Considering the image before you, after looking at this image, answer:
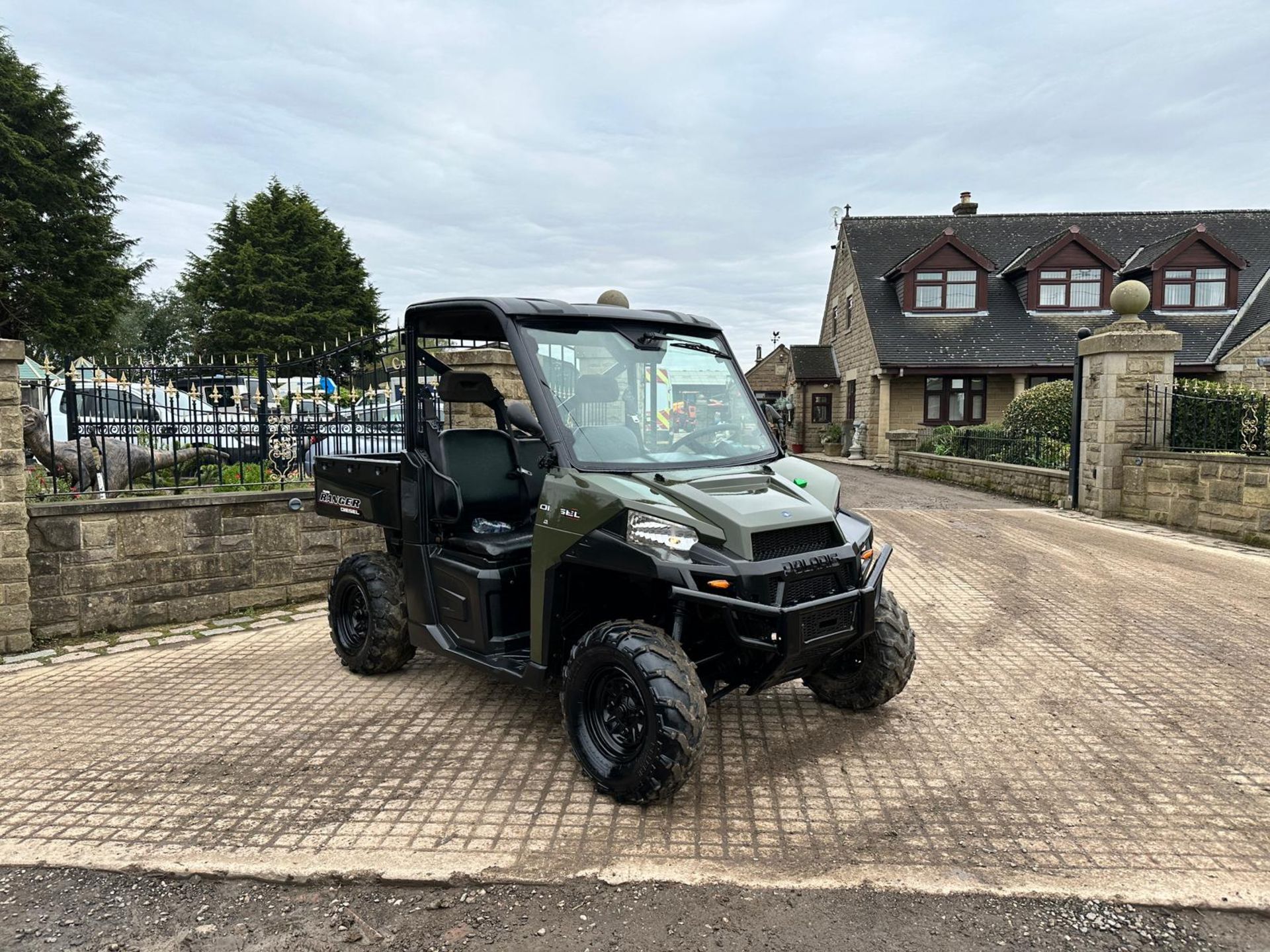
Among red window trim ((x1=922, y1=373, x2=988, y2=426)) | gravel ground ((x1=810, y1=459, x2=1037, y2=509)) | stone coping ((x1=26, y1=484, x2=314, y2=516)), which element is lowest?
gravel ground ((x1=810, y1=459, x2=1037, y2=509))

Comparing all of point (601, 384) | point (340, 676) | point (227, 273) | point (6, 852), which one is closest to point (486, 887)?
point (6, 852)

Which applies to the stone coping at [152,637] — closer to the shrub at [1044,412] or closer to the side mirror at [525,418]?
the side mirror at [525,418]

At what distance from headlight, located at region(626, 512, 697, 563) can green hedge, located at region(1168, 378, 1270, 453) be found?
9.83 metres

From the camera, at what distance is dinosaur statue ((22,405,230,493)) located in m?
6.55

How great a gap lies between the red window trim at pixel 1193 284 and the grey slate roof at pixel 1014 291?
280 mm

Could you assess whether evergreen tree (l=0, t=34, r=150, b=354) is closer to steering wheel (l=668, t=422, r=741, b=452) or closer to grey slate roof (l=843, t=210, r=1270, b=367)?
grey slate roof (l=843, t=210, r=1270, b=367)

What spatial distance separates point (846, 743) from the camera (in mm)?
4074

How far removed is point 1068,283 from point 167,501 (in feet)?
90.4

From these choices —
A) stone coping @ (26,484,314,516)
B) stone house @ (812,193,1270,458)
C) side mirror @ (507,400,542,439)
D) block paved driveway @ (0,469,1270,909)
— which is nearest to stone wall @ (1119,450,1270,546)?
block paved driveway @ (0,469,1270,909)

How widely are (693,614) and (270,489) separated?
4920 mm

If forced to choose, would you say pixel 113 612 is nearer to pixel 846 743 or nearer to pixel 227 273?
pixel 846 743

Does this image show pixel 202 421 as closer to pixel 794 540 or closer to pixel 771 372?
pixel 794 540

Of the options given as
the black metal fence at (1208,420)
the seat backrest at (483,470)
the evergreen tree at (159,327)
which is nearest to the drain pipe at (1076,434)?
the black metal fence at (1208,420)

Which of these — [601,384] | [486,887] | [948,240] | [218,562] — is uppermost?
[948,240]
